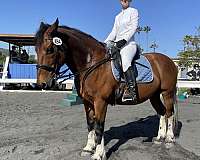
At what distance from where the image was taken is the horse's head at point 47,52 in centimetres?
502

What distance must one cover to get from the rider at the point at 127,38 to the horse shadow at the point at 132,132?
1225 millimetres

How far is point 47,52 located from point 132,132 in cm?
348

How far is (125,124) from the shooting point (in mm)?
8688

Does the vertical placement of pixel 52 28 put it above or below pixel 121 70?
above

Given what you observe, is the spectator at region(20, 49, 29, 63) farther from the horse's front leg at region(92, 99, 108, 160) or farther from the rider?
the horse's front leg at region(92, 99, 108, 160)

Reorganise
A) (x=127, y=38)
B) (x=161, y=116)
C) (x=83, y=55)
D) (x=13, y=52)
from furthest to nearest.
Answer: (x=13, y=52), (x=161, y=116), (x=127, y=38), (x=83, y=55)

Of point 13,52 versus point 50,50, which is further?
point 13,52

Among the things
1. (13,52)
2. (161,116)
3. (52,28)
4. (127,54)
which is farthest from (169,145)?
(13,52)

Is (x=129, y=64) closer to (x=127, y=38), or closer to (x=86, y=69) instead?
(x=127, y=38)

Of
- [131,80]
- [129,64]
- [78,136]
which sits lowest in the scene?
[78,136]

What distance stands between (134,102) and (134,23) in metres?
1.48

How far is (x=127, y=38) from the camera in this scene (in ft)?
18.6

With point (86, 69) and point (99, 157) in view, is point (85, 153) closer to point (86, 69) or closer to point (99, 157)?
point (99, 157)

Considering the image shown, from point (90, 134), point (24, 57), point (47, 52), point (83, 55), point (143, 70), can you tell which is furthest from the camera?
point (24, 57)
